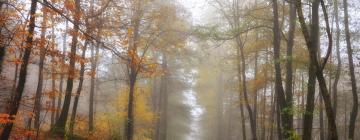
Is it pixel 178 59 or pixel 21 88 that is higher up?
pixel 178 59

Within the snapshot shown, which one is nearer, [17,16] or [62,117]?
[17,16]

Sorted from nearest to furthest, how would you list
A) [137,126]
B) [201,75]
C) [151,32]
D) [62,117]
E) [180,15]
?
[62,117] → [151,32] → [180,15] → [137,126] → [201,75]

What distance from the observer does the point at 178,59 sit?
22906mm

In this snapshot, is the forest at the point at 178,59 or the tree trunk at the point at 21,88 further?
the forest at the point at 178,59

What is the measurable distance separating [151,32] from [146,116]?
836 centimetres

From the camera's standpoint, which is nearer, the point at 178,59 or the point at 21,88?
the point at 21,88

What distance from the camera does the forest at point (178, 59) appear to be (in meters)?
8.59

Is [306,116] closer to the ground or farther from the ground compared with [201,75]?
closer to the ground

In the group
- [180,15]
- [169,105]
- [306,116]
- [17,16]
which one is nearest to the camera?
[306,116]

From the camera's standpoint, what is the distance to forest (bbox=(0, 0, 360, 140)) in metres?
8.59

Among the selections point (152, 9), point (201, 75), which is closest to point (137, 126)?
point (201, 75)

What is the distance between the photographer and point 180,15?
1894 cm

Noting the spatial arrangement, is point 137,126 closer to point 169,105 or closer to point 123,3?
point 169,105

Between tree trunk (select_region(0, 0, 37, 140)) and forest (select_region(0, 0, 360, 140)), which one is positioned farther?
forest (select_region(0, 0, 360, 140))
